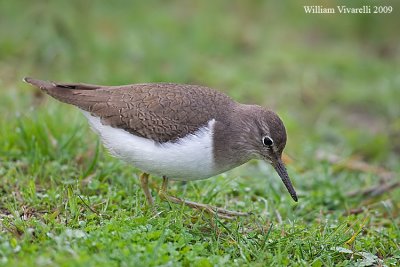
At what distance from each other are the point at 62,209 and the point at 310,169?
3.70 metres

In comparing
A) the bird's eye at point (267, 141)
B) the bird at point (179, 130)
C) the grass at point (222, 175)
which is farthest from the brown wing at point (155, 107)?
the grass at point (222, 175)

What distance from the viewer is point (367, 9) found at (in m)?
12.3

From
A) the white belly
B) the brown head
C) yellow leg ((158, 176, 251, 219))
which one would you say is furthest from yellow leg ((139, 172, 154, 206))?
the brown head

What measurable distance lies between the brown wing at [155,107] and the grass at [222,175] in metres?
0.72

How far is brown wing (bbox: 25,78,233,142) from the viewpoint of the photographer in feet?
18.3

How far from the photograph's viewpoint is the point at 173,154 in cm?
544

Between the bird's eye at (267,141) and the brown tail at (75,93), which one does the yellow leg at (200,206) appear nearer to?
the bird's eye at (267,141)

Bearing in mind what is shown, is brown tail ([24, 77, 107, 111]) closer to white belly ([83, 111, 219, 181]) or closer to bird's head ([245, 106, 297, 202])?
white belly ([83, 111, 219, 181])

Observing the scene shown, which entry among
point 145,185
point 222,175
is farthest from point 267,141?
point 145,185

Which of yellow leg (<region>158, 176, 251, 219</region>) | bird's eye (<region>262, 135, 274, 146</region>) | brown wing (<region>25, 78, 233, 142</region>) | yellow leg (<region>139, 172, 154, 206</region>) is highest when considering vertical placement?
brown wing (<region>25, 78, 233, 142</region>)

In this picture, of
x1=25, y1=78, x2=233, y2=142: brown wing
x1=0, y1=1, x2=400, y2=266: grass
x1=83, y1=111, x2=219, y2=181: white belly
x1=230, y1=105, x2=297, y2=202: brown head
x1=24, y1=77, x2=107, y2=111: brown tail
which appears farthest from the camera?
x1=24, y1=77, x2=107, y2=111: brown tail

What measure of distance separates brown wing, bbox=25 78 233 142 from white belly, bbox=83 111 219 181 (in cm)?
7

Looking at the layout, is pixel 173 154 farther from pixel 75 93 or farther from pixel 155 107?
pixel 75 93

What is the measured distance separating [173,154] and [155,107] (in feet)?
1.73
